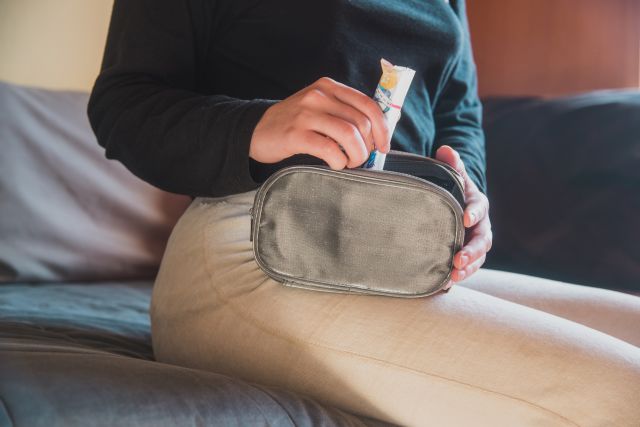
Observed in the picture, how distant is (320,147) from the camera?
69cm

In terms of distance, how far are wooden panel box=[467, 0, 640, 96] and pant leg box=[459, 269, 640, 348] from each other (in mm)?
1378

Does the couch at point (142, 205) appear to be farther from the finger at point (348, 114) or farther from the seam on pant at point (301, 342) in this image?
the finger at point (348, 114)

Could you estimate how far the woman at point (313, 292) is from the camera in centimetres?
69

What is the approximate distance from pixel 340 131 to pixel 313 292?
180 millimetres

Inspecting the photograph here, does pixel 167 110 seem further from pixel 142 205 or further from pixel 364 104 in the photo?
pixel 142 205

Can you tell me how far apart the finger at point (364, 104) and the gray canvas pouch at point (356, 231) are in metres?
0.05

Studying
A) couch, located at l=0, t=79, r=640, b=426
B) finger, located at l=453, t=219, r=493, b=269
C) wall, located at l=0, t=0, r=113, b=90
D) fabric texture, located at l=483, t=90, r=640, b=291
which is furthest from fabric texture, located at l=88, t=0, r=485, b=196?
wall, located at l=0, t=0, r=113, b=90

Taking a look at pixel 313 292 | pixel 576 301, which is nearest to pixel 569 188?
pixel 576 301

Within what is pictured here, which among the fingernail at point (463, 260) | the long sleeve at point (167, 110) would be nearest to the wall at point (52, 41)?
the long sleeve at point (167, 110)

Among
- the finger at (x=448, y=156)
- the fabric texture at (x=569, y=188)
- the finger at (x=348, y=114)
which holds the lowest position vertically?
the fabric texture at (x=569, y=188)

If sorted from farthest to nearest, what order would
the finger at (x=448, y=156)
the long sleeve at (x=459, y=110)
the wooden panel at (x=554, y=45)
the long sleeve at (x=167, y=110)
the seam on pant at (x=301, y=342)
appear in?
→ the wooden panel at (x=554, y=45)
the long sleeve at (x=459, y=110)
the finger at (x=448, y=156)
the long sleeve at (x=167, y=110)
the seam on pant at (x=301, y=342)

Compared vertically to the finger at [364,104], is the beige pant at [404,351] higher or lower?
lower

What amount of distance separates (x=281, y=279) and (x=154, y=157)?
8.3 inches

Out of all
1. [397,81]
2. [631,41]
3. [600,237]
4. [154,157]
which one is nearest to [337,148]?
[397,81]
